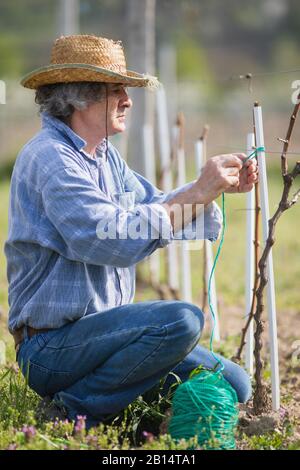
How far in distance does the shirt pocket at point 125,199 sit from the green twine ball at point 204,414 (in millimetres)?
826

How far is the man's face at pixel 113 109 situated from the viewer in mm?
3539

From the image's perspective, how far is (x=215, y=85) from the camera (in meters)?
42.8

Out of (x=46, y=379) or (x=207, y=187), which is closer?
(x=207, y=187)

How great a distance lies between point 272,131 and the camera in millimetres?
26906

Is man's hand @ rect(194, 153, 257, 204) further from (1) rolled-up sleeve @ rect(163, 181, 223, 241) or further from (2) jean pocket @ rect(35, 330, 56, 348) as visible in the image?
(2) jean pocket @ rect(35, 330, 56, 348)

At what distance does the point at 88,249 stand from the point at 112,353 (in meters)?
0.42

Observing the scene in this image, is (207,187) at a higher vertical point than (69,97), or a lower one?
lower

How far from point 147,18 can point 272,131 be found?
19618 millimetres

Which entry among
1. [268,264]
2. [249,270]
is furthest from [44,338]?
[249,270]

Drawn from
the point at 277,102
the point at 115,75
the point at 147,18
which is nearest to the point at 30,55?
the point at 277,102

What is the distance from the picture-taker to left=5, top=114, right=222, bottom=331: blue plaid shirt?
3275 millimetres

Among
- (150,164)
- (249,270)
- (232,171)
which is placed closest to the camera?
(232,171)

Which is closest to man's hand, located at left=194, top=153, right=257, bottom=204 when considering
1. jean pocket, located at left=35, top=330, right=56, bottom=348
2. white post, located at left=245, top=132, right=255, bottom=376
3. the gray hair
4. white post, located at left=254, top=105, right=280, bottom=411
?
white post, located at left=254, top=105, right=280, bottom=411

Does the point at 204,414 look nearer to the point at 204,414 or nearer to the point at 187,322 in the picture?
the point at 204,414
